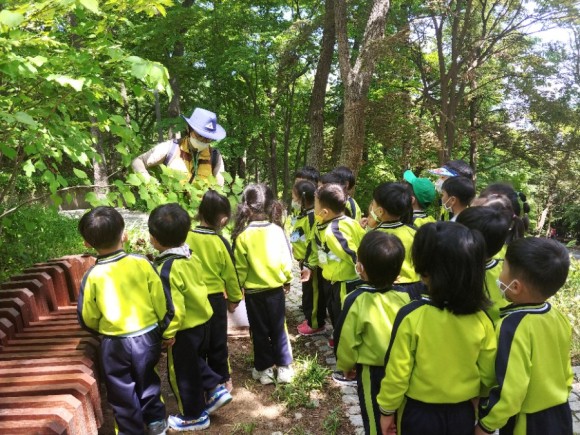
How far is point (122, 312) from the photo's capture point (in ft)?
8.33

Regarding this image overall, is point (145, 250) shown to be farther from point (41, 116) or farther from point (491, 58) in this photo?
point (491, 58)

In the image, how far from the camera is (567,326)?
1.95 m

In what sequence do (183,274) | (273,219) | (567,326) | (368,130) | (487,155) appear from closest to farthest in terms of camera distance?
(567,326) → (183,274) → (273,219) → (368,130) → (487,155)

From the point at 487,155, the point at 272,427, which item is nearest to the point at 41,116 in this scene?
the point at 272,427

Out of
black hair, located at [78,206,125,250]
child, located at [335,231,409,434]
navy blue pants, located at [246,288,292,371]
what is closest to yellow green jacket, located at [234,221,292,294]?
navy blue pants, located at [246,288,292,371]

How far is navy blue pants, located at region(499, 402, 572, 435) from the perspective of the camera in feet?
6.31

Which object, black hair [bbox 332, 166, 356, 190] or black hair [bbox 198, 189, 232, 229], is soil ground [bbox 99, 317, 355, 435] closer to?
black hair [bbox 198, 189, 232, 229]

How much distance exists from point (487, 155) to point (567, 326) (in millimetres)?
15860

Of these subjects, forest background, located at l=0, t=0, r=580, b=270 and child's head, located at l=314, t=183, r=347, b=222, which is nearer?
child's head, located at l=314, t=183, r=347, b=222

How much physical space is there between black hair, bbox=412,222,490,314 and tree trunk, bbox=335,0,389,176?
6.59m

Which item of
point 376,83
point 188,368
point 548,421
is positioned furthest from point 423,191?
point 376,83

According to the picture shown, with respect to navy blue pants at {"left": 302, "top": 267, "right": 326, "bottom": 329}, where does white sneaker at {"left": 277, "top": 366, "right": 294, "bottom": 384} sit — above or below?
below

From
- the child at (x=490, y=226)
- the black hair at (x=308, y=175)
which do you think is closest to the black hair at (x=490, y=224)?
the child at (x=490, y=226)

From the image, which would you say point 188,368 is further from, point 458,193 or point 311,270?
point 458,193
